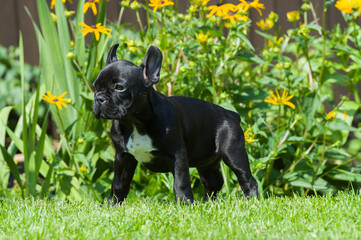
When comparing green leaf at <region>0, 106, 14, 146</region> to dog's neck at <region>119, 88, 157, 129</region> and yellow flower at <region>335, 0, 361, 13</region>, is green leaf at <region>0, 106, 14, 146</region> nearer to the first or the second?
dog's neck at <region>119, 88, 157, 129</region>

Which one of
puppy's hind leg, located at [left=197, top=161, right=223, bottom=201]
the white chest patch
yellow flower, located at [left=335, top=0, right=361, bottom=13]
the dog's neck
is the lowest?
puppy's hind leg, located at [left=197, top=161, right=223, bottom=201]

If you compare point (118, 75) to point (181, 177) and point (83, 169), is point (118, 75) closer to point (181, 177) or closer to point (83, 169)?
point (181, 177)

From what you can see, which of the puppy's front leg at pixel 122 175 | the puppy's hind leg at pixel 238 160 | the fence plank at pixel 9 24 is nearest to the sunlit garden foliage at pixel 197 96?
the puppy's hind leg at pixel 238 160

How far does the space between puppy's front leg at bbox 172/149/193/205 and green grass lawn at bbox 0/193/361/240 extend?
0.27ft

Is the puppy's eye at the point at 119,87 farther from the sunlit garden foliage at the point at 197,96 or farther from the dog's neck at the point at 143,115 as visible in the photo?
the sunlit garden foliage at the point at 197,96

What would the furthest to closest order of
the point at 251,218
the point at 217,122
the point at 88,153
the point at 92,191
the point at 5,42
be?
the point at 5,42 → the point at 88,153 → the point at 92,191 → the point at 217,122 → the point at 251,218

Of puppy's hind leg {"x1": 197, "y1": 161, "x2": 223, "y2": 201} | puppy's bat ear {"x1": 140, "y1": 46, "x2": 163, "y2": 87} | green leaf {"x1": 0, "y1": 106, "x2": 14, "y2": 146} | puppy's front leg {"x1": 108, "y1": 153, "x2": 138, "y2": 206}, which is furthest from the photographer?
green leaf {"x1": 0, "y1": 106, "x2": 14, "y2": 146}

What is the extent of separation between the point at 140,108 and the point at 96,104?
22cm

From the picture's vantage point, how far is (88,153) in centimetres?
438

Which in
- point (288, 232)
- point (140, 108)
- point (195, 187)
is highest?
point (140, 108)

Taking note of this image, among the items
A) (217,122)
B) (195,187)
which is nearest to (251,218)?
(217,122)

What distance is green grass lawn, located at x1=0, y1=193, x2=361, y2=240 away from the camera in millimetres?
2475

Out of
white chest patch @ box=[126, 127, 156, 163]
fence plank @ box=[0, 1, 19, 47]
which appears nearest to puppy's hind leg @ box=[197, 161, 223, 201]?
white chest patch @ box=[126, 127, 156, 163]

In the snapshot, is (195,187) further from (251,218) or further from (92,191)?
(251,218)
